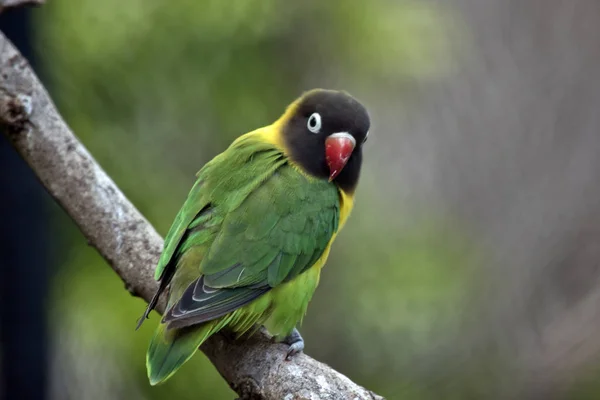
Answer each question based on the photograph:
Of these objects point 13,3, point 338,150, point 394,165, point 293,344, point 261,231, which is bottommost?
point 394,165

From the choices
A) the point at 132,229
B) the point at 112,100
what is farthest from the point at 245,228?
the point at 112,100

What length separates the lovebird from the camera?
1760mm

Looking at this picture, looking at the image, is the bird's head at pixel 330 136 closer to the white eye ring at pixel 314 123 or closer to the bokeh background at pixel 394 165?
the white eye ring at pixel 314 123

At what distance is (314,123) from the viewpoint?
2152 mm

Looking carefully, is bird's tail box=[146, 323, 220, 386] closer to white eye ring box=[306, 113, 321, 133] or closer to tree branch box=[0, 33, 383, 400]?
tree branch box=[0, 33, 383, 400]

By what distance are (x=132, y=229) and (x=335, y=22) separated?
1.74m

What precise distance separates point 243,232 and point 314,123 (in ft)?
1.42

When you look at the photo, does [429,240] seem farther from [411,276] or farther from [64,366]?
[64,366]

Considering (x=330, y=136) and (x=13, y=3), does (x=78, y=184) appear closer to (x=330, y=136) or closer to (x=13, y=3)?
(x=13, y=3)

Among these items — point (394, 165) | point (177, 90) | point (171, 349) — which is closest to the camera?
point (171, 349)

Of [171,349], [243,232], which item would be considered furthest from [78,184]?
[171,349]

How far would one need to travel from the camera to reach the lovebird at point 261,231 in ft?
5.77

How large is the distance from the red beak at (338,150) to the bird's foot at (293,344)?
1.57 ft

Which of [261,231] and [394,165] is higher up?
[261,231]
